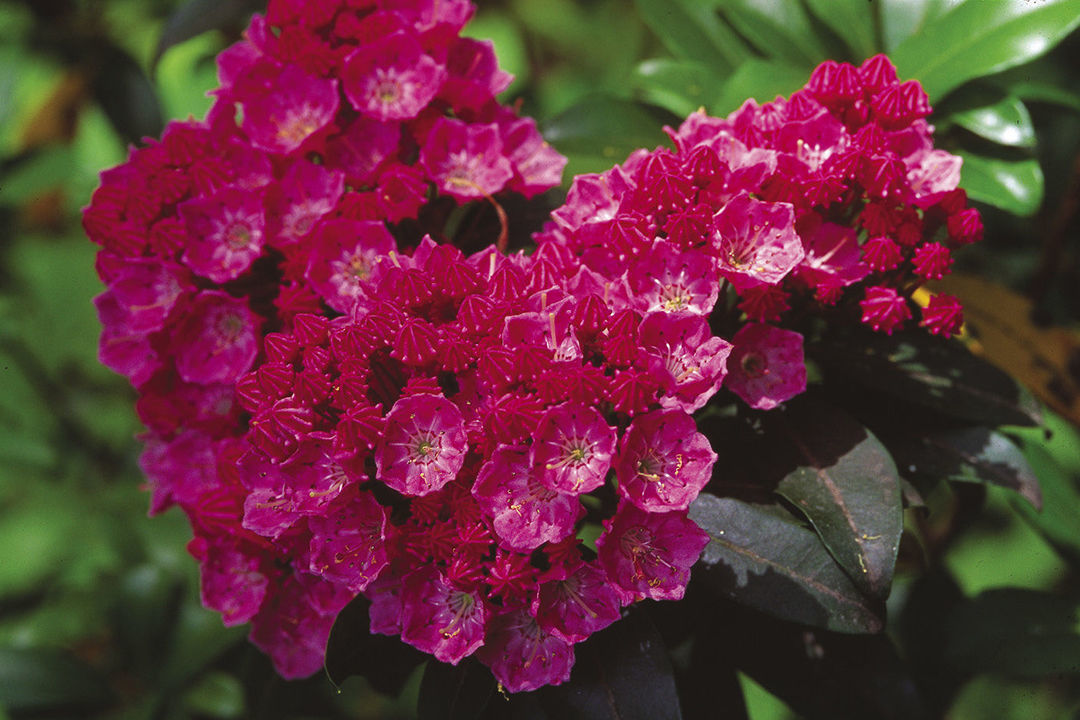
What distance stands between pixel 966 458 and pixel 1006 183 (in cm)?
48

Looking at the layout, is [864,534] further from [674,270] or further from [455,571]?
[455,571]

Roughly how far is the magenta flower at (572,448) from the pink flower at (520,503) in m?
0.02

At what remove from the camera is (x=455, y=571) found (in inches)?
40.4

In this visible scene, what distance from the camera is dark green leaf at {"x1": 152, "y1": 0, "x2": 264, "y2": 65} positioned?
174 cm

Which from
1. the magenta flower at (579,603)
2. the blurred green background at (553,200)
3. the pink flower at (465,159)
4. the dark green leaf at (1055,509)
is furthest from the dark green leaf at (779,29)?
the magenta flower at (579,603)

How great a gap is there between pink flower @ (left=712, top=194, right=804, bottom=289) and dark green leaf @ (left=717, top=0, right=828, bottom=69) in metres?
0.66

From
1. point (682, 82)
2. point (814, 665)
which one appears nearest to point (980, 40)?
point (682, 82)

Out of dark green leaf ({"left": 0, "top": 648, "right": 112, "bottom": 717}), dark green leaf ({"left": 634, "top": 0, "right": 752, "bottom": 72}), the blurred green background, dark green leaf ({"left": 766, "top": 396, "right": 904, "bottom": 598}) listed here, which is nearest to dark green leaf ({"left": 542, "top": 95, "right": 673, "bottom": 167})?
the blurred green background

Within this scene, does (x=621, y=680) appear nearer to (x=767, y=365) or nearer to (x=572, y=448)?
(x=572, y=448)

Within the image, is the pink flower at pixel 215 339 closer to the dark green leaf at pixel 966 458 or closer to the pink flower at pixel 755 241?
the pink flower at pixel 755 241

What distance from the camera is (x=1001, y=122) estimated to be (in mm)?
1465

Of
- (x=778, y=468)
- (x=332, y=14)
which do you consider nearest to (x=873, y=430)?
(x=778, y=468)

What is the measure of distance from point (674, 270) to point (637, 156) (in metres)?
0.25

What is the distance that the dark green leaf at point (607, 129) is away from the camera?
5.41 feet
